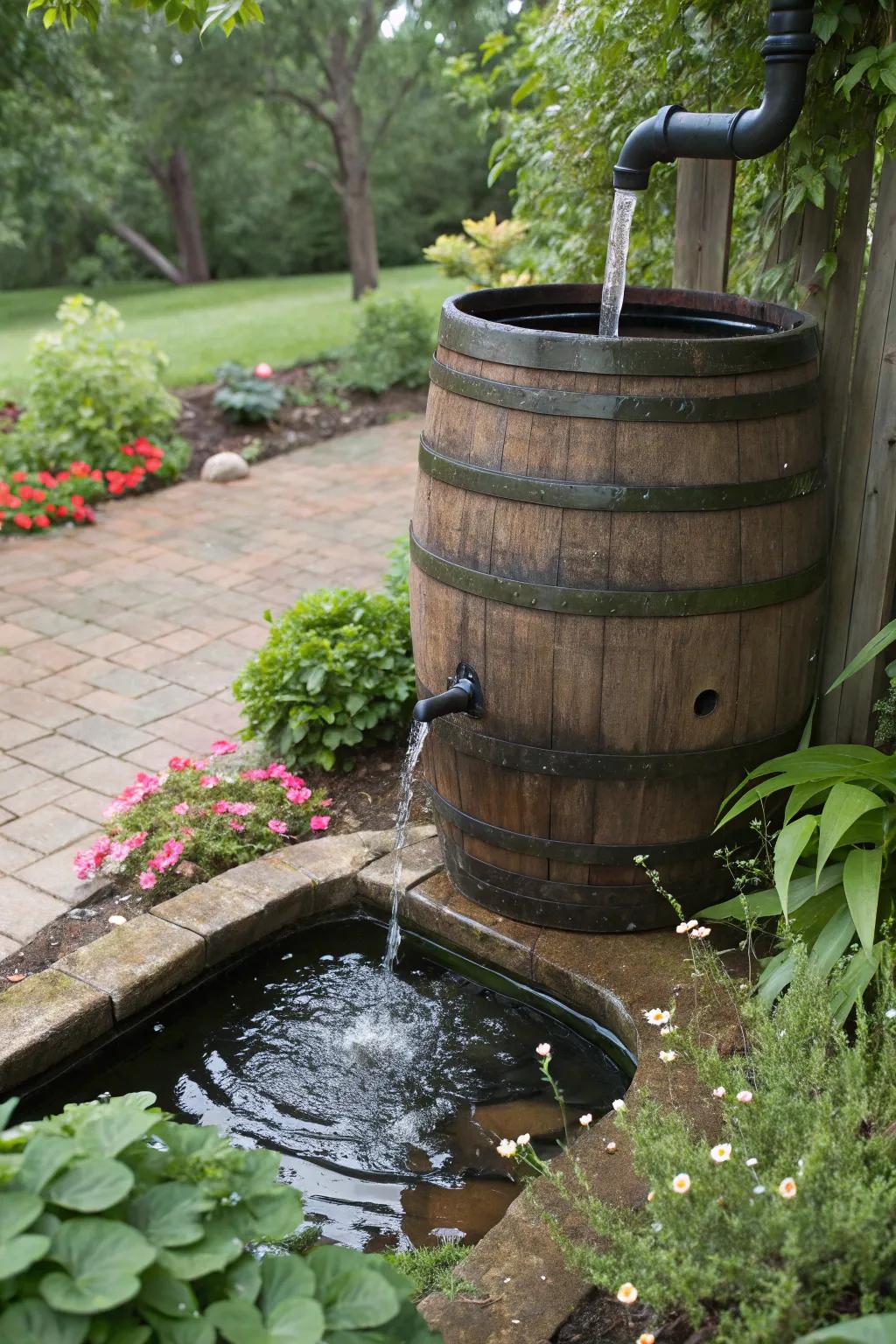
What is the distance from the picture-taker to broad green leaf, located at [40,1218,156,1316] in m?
1.25

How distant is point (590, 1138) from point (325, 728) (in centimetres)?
180

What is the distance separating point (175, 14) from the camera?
2852 mm

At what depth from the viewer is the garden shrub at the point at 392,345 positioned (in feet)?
28.1

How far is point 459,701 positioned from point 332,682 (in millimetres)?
1094

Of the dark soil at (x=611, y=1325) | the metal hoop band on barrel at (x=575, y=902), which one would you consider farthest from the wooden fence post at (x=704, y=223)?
the dark soil at (x=611, y=1325)

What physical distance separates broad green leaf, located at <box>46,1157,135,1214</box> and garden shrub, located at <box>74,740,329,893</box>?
5.86 feet

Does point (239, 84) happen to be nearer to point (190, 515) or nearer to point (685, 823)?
point (190, 515)

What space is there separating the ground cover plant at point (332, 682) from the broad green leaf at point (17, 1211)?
7.75ft

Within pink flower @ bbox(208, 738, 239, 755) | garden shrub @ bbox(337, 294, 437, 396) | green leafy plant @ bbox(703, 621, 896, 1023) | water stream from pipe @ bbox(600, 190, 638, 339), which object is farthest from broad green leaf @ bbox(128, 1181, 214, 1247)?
garden shrub @ bbox(337, 294, 437, 396)

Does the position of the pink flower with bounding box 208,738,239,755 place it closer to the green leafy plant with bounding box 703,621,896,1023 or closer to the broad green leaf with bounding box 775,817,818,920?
the green leafy plant with bounding box 703,621,896,1023

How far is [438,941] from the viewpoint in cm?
297

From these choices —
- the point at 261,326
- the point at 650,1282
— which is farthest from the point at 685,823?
the point at 261,326

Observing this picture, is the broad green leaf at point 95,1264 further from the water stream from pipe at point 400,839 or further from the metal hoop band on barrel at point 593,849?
the water stream from pipe at point 400,839

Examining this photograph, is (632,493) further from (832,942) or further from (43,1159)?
(43,1159)
